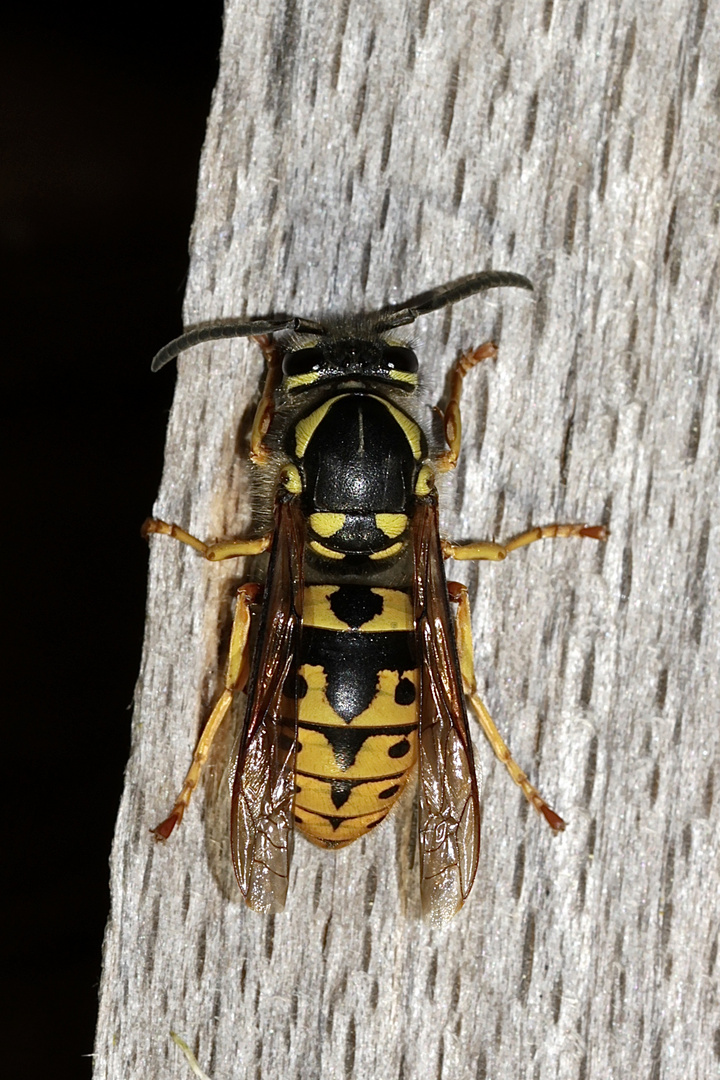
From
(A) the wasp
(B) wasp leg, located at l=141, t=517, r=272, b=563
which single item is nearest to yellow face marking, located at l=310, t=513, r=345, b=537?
(A) the wasp

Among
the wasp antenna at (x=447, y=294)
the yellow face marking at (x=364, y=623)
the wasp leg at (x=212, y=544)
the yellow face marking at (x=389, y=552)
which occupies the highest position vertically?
the wasp antenna at (x=447, y=294)

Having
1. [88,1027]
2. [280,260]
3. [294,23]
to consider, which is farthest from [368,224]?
[88,1027]

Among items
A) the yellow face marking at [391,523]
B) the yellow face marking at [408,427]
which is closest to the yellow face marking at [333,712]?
the yellow face marking at [391,523]

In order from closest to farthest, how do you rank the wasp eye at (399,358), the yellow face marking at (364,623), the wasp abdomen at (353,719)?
the wasp abdomen at (353,719)
the yellow face marking at (364,623)
the wasp eye at (399,358)

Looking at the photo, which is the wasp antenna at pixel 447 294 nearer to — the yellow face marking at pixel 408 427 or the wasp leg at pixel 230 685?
the yellow face marking at pixel 408 427

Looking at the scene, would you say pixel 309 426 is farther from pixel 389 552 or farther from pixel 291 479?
pixel 389 552

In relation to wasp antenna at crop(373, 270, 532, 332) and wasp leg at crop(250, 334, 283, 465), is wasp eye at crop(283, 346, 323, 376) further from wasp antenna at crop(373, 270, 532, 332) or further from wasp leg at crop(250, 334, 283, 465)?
wasp antenna at crop(373, 270, 532, 332)
